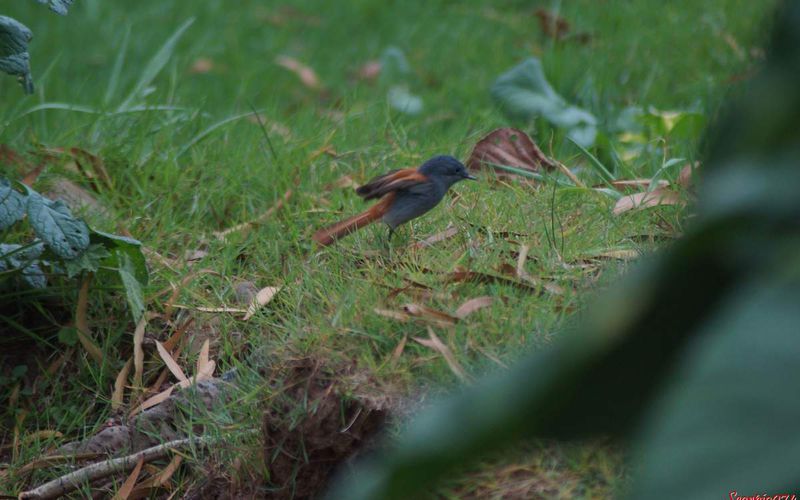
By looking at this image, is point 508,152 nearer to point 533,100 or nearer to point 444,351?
point 533,100

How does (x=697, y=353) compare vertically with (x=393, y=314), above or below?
above

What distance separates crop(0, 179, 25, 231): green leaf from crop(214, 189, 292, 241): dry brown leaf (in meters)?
0.81

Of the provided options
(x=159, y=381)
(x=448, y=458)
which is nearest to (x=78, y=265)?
(x=159, y=381)

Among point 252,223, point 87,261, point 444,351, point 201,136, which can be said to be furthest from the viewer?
point 201,136

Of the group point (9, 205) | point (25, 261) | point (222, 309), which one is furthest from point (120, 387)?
point (9, 205)

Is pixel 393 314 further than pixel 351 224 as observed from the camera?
No

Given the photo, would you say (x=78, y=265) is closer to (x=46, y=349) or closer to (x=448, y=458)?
(x=46, y=349)

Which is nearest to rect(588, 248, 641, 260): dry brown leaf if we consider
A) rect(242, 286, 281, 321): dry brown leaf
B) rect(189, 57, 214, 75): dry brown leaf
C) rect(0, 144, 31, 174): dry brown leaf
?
rect(242, 286, 281, 321): dry brown leaf

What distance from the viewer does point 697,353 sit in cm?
87

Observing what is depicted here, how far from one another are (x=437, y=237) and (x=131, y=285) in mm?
1013

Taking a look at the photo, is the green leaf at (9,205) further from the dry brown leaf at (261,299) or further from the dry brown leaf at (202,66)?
the dry brown leaf at (202,66)

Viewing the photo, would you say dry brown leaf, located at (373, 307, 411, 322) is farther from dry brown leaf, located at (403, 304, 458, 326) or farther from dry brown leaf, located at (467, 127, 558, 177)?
dry brown leaf, located at (467, 127, 558, 177)

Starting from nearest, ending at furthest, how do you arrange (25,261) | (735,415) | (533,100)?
(735,415) < (25,261) < (533,100)

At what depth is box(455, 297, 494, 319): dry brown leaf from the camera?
235 centimetres
